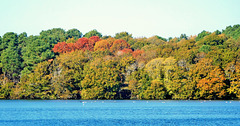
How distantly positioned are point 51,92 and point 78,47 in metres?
33.8

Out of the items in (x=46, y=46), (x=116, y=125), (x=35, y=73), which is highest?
(x=46, y=46)

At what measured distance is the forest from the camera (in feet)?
330

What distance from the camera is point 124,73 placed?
111688 millimetres

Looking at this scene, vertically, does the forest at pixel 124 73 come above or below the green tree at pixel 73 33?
below

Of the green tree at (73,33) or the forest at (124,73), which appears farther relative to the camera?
the green tree at (73,33)

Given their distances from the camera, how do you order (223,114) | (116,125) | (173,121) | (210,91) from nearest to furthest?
(116,125), (173,121), (223,114), (210,91)

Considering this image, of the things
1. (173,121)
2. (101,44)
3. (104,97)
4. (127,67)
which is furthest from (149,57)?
(173,121)

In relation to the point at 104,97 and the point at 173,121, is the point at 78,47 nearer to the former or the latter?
the point at 104,97

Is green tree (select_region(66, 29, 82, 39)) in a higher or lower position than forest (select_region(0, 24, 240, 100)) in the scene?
higher

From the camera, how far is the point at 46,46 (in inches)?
4801

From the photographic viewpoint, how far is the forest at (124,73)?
100 m

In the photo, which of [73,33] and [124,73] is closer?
[124,73]

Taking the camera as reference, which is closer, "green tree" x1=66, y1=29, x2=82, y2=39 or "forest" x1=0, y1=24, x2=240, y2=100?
"forest" x1=0, y1=24, x2=240, y2=100

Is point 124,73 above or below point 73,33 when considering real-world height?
below
